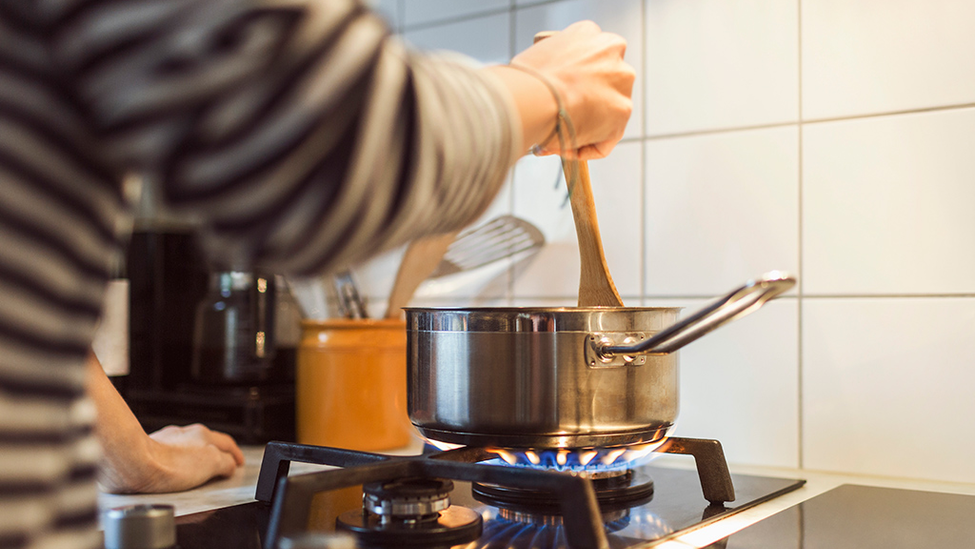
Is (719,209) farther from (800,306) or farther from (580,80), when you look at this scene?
(580,80)

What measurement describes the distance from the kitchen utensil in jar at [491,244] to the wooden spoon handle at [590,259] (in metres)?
0.33

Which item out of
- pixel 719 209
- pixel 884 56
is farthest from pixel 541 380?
pixel 884 56

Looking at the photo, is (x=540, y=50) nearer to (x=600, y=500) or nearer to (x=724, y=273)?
(x=600, y=500)

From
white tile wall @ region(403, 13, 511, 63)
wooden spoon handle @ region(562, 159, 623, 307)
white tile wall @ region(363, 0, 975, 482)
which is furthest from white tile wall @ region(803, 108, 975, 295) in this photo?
white tile wall @ region(403, 13, 511, 63)

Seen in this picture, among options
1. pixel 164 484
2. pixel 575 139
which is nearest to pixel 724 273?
pixel 575 139

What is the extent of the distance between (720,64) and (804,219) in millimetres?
218

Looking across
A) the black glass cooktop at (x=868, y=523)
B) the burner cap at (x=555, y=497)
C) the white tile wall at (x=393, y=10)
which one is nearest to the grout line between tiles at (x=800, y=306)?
the black glass cooktop at (x=868, y=523)

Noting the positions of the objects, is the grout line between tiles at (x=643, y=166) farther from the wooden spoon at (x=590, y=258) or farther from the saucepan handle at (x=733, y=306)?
the saucepan handle at (x=733, y=306)

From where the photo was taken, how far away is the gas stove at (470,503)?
498 millimetres

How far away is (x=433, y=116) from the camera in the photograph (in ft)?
1.05

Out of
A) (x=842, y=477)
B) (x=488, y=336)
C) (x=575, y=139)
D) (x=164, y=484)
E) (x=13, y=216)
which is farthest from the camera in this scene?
(x=842, y=477)

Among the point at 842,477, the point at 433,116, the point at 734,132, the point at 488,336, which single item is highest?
the point at 734,132

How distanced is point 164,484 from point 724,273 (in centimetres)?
66

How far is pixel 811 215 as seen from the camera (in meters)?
0.93
